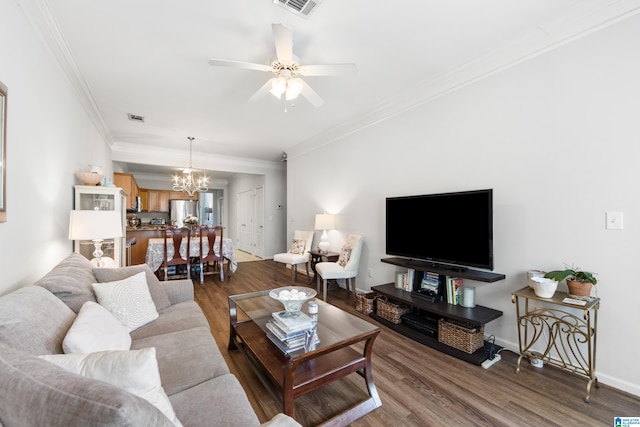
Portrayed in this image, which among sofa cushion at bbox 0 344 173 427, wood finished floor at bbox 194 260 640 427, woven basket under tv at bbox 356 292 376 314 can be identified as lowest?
wood finished floor at bbox 194 260 640 427

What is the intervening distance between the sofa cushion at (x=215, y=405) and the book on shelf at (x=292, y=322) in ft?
1.53

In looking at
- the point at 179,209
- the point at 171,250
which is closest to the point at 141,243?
the point at 171,250

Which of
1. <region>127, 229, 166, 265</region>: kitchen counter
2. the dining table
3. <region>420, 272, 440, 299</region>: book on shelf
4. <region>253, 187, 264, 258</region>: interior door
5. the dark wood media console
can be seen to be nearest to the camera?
the dark wood media console

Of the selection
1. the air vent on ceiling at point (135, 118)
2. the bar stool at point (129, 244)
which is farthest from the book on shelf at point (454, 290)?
the bar stool at point (129, 244)

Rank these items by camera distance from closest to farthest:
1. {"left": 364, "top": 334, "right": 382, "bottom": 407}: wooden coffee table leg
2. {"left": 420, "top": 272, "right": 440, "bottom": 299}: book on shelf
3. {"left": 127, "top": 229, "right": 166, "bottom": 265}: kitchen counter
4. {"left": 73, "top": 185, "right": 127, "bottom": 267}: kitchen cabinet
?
{"left": 364, "top": 334, "right": 382, "bottom": 407}: wooden coffee table leg
{"left": 420, "top": 272, "right": 440, "bottom": 299}: book on shelf
{"left": 73, "top": 185, "right": 127, "bottom": 267}: kitchen cabinet
{"left": 127, "top": 229, "right": 166, "bottom": 265}: kitchen counter

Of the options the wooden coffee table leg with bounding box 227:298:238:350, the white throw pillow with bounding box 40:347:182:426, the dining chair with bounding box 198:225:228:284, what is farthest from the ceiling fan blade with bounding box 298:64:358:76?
the dining chair with bounding box 198:225:228:284

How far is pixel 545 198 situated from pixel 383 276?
2.04 m

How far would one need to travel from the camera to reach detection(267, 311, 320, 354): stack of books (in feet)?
5.44

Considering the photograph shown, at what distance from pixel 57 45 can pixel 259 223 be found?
217 inches

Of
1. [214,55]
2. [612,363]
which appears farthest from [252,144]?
[612,363]

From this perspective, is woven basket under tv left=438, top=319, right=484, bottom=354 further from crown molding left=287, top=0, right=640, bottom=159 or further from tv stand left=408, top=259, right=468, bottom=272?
crown molding left=287, top=0, right=640, bottom=159

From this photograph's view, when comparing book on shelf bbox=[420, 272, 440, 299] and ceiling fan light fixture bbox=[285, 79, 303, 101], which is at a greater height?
ceiling fan light fixture bbox=[285, 79, 303, 101]

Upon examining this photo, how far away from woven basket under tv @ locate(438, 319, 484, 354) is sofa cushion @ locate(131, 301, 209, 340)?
6.78ft

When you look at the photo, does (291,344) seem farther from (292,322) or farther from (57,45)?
(57,45)
